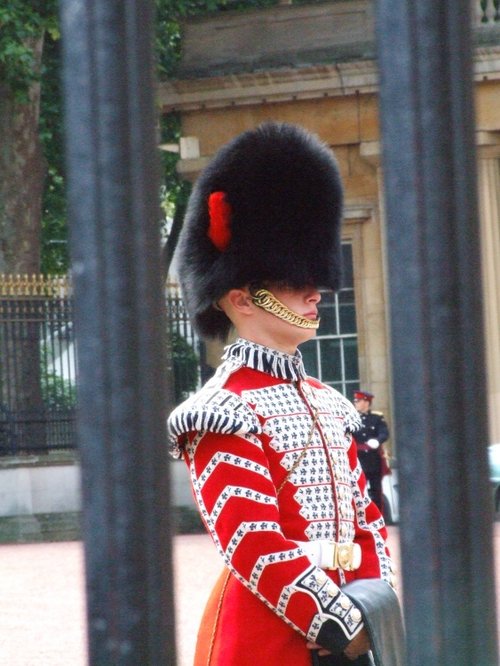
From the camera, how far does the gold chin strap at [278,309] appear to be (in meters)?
3.24

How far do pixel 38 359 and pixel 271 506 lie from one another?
13864 mm

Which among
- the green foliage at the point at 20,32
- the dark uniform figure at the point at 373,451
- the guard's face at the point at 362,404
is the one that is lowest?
the dark uniform figure at the point at 373,451

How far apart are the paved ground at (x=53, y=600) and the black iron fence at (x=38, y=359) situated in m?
1.38

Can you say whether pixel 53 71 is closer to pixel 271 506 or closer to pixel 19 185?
pixel 19 185

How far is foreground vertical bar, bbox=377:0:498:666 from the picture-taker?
1.15m

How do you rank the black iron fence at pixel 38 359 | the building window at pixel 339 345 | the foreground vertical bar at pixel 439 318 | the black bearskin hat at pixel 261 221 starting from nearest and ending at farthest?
the foreground vertical bar at pixel 439 318 < the black bearskin hat at pixel 261 221 < the black iron fence at pixel 38 359 < the building window at pixel 339 345

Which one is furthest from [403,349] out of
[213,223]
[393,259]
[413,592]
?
[213,223]

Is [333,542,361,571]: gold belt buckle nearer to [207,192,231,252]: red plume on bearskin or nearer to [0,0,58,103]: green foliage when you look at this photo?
[207,192,231,252]: red plume on bearskin

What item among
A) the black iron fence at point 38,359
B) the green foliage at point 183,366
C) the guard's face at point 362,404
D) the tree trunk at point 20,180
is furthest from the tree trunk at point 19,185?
the guard's face at point 362,404

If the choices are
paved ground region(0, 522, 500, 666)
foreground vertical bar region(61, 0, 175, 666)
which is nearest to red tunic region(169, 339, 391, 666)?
foreground vertical bar region(61, 0, 175, 666)

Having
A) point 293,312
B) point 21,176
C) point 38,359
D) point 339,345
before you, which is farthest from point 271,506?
point 339,345

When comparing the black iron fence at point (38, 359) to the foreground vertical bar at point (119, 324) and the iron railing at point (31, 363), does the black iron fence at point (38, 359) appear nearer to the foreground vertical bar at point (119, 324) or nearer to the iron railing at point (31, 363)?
the iron railing at point (31, 363)

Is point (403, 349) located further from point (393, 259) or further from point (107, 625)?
point (107, 625)

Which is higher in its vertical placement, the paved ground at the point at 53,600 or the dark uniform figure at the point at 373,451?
the dark uniform figure at the point at 373,451
